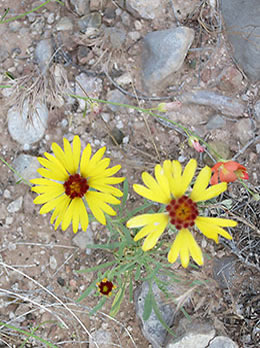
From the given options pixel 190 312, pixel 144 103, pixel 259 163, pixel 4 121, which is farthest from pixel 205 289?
pixel 4 121

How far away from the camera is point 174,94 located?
11.9 ft

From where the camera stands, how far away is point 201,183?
7.77ft

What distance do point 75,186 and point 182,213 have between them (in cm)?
67

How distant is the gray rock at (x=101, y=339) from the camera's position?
3363 millimetres

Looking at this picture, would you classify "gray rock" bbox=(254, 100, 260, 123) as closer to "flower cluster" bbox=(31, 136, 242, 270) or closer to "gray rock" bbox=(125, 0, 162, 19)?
"flower cluster" bbox=(31, 136, 242, 270)

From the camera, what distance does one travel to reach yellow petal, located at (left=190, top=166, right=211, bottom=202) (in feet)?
7.67

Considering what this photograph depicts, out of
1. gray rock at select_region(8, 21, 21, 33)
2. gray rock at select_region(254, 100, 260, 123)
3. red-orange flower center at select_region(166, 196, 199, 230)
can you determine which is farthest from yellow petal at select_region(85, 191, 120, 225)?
gray rock at select_region(8, 21, 21, 33)

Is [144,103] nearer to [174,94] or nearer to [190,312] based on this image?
[174,94]

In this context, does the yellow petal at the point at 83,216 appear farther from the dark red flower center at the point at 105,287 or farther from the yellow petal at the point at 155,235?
the dark red flower center at the point at 105,287

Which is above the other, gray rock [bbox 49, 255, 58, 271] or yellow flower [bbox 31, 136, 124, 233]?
yellow flower [bbox 31, 136, 124, 233]

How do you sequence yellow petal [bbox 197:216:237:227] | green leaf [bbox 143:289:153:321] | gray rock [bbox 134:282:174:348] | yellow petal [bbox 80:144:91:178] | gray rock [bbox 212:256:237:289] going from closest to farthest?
1. yellow petal [bbox 197:216:237:227]
2. yellow petal [bbox 80:144:91:178]
3. green leaf [bbox 143:289:153:321]
4. gray rock [bbox 134:282:174:348]
5. gray rock [bbox 212:256:237:289]

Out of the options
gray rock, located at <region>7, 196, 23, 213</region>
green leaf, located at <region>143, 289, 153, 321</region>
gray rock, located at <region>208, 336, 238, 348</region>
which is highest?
gray rock, located at <region>7, 196, 23, 213</region>

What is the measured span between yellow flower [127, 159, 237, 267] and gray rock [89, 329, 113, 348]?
147 centimetres

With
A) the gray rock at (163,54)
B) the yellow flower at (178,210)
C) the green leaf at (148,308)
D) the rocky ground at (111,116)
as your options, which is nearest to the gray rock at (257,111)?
the rocky ground at (111,116)
